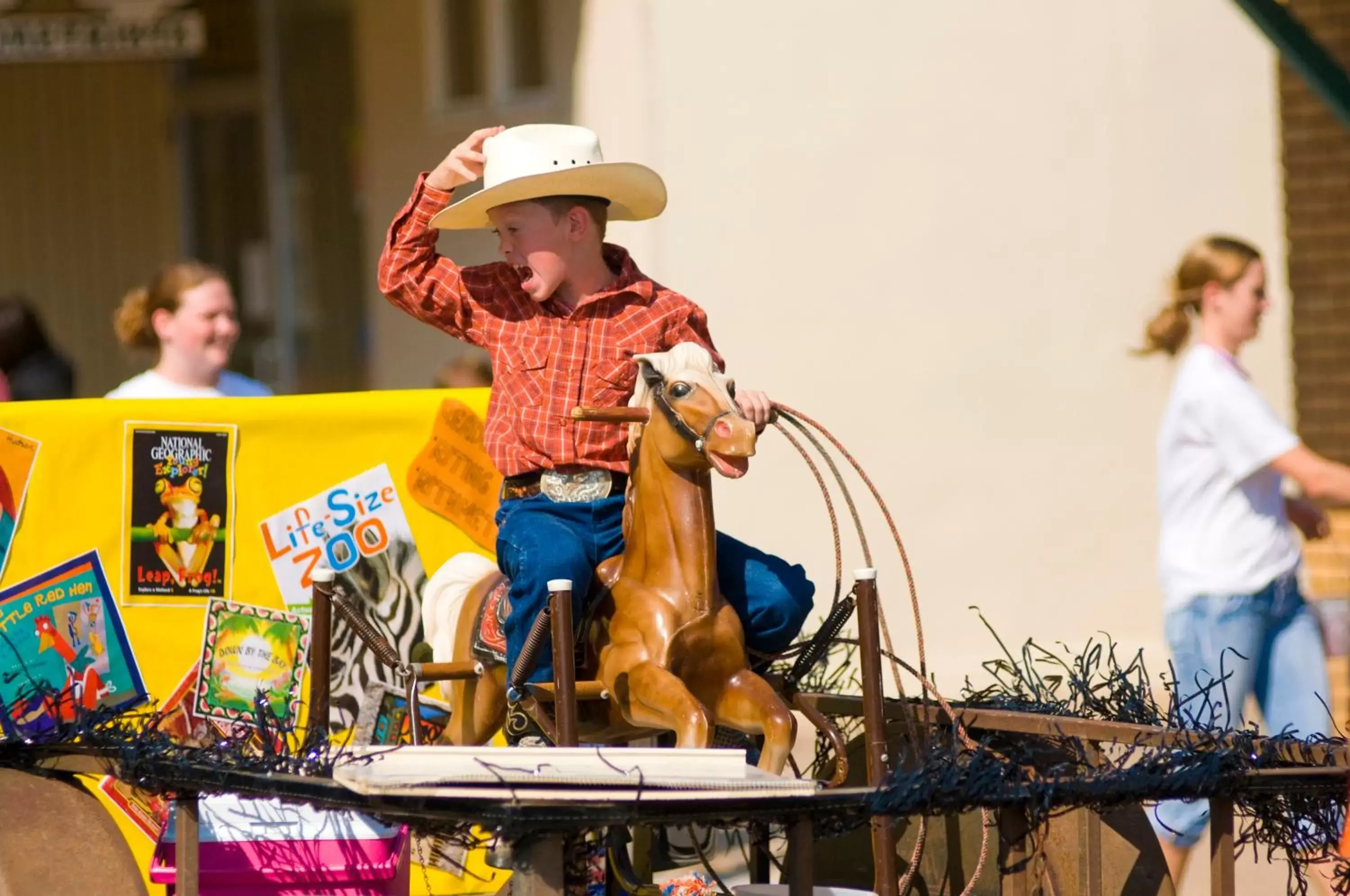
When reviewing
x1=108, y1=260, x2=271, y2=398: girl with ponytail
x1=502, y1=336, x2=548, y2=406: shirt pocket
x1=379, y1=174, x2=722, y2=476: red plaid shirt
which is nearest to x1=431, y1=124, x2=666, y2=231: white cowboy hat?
x1=379, y1=174, x2=722, y2=476: red plaid shirt

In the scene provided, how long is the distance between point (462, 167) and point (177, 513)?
123 cm

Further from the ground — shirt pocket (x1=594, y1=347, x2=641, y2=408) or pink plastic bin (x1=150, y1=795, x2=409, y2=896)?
shirt pocket (x1=594, y1=347, x2=641, y2=408)

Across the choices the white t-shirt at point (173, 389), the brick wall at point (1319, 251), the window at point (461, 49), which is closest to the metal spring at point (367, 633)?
the white t-shirt at point (173, 389)

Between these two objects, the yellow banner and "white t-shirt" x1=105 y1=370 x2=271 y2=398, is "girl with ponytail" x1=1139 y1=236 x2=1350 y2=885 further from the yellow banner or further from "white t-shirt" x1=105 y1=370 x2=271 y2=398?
"white t-shirt" x1=105 y1=370 x2=271 y2=398

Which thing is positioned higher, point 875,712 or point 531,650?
point 531,650

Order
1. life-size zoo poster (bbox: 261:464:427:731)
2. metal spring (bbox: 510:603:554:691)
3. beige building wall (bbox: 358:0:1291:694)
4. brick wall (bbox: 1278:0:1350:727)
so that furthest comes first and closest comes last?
brick wall (bbox: 1278:0:1350:727) < beige building wall (bbox: 358:0:1291:694) < life-size zoo poster (bbox: 261:464:427:731) < metal spring (bbox: 510:603:554:691)

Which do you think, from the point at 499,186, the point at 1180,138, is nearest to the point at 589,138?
the point at 499,186

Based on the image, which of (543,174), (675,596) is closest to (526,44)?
(543,174)

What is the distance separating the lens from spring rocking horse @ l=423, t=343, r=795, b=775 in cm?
353

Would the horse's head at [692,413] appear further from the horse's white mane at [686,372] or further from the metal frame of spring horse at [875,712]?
the metal frame of spring horse at [875,712]

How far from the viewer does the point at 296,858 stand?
3717 mm

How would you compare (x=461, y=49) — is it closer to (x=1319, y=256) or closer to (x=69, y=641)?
(x=1319, y=256)

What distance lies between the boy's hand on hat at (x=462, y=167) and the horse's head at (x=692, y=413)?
0.59m

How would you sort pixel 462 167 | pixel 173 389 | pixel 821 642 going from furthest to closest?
1. pixel 173 389
2. pixel 462 167
3. pixel 821 642
